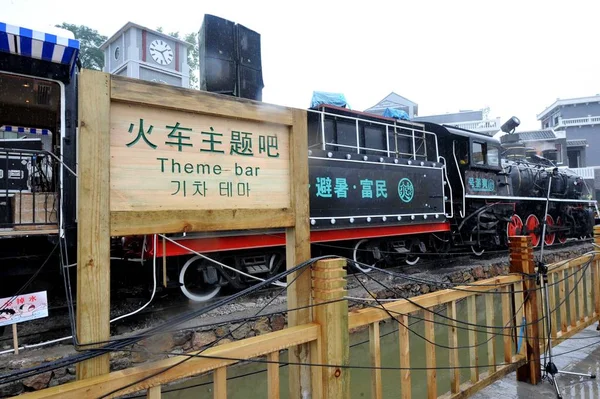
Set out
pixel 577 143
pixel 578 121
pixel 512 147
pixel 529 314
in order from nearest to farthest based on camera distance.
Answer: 1. pixel 529 314
2. pixel 512 147
3. pixel 577 143
4. pixel 578 121

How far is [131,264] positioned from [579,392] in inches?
219

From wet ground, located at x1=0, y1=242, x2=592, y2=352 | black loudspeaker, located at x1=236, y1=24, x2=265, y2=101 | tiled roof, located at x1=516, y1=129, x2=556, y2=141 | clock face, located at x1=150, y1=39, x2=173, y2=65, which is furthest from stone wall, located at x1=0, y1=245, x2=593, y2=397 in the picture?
tiled roof, located at x1=516, y1=129, x2=556, y2=141

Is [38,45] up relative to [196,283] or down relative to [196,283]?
up

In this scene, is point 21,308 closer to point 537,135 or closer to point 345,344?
point 345,344

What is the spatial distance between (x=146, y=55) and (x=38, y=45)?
872cm

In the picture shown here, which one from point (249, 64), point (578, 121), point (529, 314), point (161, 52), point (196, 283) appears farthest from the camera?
point (578, 121)

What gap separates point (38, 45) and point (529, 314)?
16.3 ft

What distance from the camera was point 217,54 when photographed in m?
4.79

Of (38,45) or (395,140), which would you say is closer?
(38,45)

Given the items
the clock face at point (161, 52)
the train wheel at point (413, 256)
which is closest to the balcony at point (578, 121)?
the train wheel at point (413, 256)

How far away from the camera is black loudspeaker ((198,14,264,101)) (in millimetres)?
4746

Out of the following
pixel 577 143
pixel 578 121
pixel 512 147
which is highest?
pixel 578 121

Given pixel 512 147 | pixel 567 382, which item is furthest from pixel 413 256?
pixel 512 147

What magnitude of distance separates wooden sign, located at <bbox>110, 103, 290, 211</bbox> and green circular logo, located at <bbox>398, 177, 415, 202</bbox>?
5414mm
